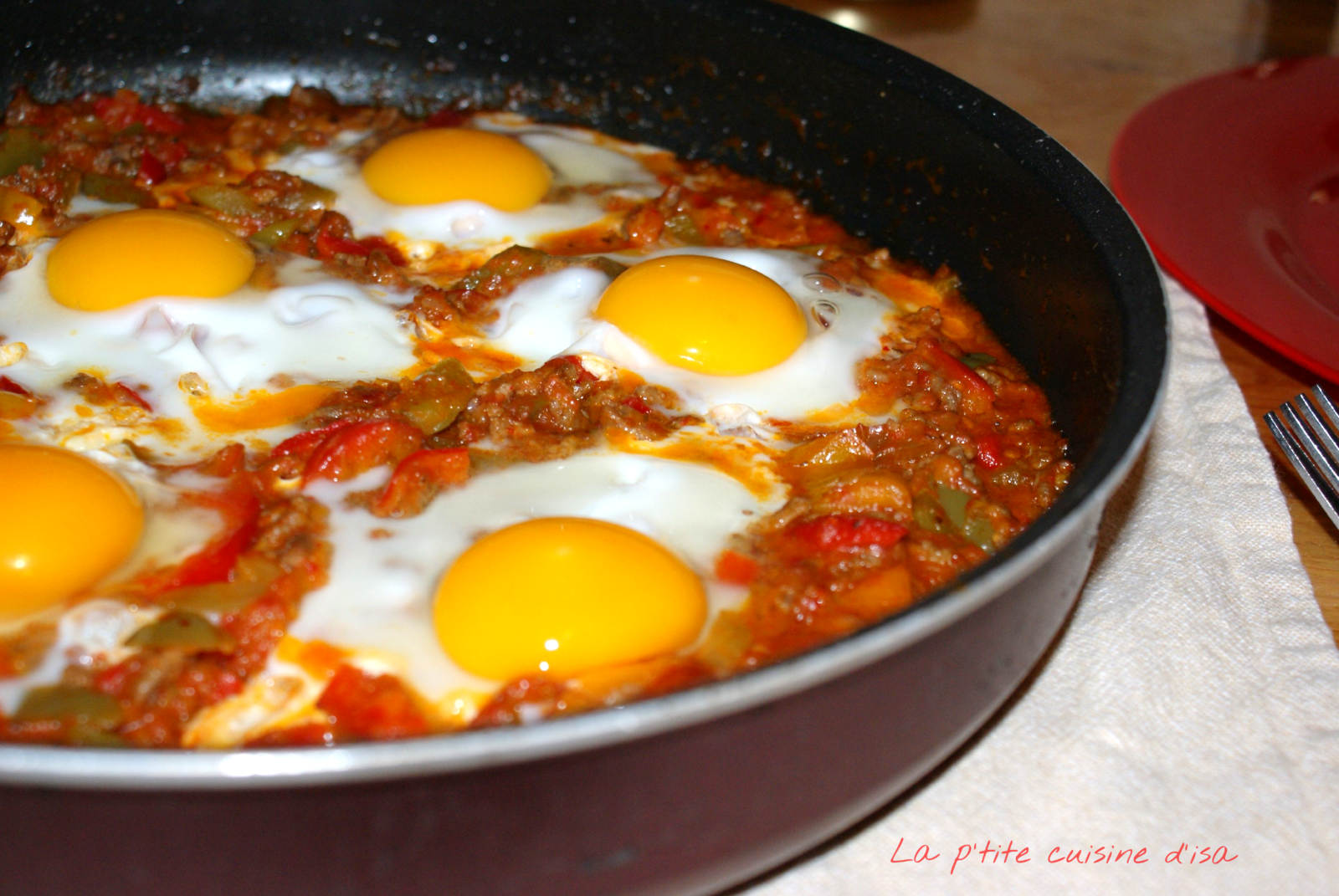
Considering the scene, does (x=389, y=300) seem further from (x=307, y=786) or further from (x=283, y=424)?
(x=307, y=786)

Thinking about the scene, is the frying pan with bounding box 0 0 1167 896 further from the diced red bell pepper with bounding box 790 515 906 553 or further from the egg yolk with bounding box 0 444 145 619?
the egg yolk with bounding box 0 444 145 619

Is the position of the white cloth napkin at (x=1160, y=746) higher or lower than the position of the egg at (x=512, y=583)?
lower

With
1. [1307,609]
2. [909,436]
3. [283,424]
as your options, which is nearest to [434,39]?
[283,424]

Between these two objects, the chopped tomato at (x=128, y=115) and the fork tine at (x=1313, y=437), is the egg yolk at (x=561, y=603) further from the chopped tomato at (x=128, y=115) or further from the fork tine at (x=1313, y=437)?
the chopped tomato at (x=128, y=115)

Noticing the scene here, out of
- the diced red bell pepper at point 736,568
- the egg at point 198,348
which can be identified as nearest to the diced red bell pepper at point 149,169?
the egg at point 198,348

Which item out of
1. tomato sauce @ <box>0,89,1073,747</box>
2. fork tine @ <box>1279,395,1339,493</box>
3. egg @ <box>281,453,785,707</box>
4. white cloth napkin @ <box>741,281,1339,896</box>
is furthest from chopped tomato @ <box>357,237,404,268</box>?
fork tine @ <box>1279,395,1339,493</box>

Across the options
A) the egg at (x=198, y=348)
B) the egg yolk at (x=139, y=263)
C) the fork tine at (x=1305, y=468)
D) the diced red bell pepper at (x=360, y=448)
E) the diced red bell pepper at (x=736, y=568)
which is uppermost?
the egg yolk at (x=139, y=263)
